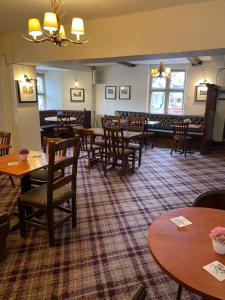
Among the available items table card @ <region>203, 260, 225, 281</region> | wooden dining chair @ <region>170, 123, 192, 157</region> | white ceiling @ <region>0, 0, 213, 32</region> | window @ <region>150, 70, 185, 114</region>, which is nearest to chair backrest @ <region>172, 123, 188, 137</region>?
wooden dining chair @ <region>170, 123, 192, 157</region>

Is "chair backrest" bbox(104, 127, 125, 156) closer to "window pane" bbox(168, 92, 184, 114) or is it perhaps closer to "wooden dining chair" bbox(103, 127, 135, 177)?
"wooden dining chair" bbox(103, 127, 135, 177)

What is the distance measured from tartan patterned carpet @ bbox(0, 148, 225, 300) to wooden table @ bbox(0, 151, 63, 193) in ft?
2.04

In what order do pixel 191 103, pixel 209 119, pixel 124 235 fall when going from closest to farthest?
pixel 124 235 → pixel 209 119 → pixel 191 103

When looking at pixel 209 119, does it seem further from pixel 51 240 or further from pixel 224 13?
pixel 51 240

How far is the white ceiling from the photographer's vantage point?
308 cm

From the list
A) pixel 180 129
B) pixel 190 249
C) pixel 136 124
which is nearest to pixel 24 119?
pixel 136 124

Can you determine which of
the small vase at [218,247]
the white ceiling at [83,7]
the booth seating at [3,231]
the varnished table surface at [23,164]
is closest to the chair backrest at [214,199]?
the small vase at [218,247]

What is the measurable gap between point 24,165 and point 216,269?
202 cm

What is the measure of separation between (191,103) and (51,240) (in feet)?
22.4

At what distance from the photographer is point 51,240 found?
2213 mm

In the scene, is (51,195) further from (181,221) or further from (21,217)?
(181,221)

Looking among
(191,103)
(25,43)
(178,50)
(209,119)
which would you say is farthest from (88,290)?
(191,103)

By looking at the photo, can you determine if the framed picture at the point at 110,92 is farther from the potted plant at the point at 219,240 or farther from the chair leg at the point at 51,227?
the potted plant at the point at 219,240

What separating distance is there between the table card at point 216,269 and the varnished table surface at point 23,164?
1746 millimetres
